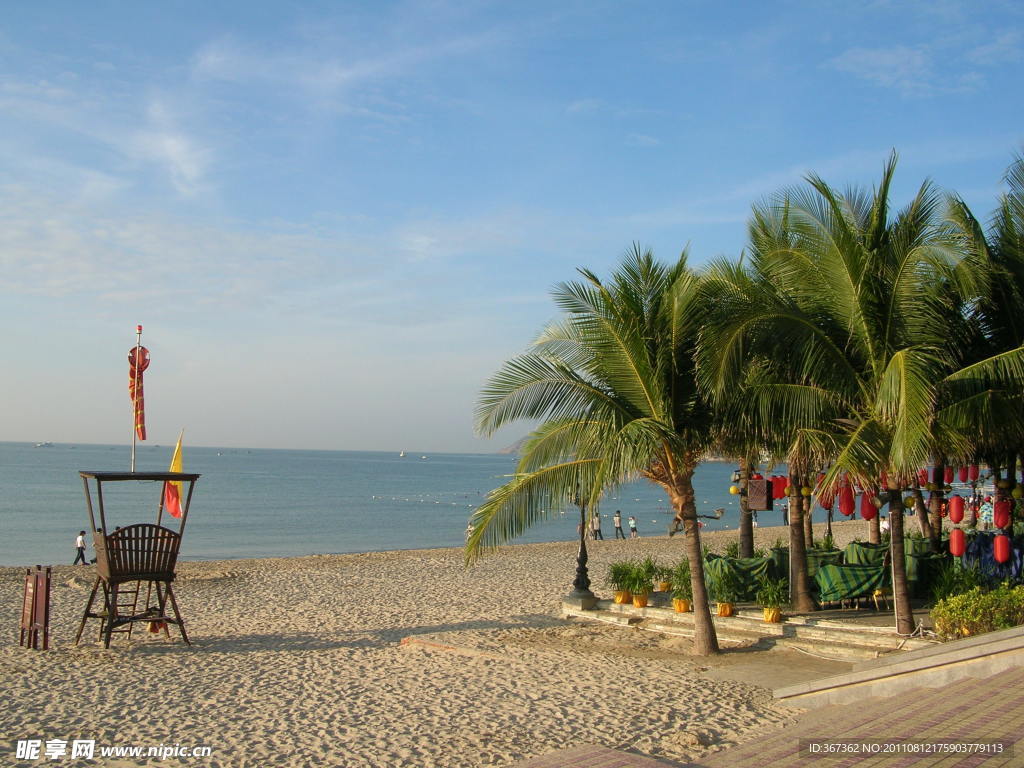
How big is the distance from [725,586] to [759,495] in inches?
57.5

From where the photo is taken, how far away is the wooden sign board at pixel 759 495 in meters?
12.7

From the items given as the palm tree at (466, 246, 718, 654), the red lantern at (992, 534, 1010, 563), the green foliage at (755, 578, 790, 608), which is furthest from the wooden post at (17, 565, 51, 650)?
the red lantern at (992, 534, 1010, 563)

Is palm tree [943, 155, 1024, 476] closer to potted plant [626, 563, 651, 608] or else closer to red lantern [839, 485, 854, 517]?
red lantern [839, 485, 854, 517]

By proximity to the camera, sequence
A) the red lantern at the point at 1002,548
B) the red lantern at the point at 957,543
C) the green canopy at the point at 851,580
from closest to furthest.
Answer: the red lantern at the point at 1002,548 → the red lantern at the point at 957,543 → the green canopy at the point at 851,580

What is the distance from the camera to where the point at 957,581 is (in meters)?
11.3

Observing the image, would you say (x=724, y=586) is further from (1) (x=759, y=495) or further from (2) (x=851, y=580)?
(2) (x=851, y=580)

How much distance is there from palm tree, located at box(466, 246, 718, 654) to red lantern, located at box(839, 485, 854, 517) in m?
2.04

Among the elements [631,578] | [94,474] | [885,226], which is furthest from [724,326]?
[94,474]

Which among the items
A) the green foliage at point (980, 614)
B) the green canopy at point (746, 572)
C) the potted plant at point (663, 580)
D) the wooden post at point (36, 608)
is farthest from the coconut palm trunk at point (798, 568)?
the wooden post at point (36, 608)

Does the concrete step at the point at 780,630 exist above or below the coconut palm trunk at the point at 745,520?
below

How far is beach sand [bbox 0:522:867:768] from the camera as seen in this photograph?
7.36 meters

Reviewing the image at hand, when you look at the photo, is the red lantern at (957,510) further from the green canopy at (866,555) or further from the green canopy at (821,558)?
the green canopy at (821,558)

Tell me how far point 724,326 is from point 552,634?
18.2 ft

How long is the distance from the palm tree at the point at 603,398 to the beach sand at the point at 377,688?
1.61 m
